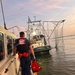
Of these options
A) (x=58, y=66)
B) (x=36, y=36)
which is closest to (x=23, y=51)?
(x=58, y=66)

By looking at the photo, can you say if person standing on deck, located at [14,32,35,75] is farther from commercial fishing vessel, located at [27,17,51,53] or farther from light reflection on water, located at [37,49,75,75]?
commercial fishing vessel, located at [27,17,51,53]

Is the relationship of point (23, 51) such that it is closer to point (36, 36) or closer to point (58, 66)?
Answer: point (58, 66)

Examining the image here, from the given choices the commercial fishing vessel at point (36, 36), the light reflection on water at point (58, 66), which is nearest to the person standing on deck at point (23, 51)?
the light reflection on water at point (58, 66)

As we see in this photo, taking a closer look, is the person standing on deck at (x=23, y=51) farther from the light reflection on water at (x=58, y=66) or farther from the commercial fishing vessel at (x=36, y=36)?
the commercial fishing vessel at (x=36, y=36)

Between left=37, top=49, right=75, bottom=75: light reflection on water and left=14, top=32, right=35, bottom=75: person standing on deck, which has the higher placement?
left=14, top=32, right=35, bottom=75: person standing on deck

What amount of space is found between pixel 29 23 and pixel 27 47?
117ft

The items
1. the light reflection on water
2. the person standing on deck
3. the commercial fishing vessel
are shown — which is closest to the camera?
the person standing on deck

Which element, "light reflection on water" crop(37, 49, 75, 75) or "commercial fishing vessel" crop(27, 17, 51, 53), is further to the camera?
"commercial fishing vessel" crop(27, 17, 51, 53)

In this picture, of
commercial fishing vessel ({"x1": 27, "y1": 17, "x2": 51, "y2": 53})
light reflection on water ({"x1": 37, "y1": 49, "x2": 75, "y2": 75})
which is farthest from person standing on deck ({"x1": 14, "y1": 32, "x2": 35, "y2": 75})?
commercial fishing vessel ({"x1": 27, "y1": 17, "x2": 51, "y2": 53})

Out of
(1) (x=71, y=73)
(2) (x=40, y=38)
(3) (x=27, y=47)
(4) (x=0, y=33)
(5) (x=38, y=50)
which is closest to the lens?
(4) (x=0, y=33)

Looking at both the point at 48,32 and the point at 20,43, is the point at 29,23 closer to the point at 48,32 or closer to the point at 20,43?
the point at 48,32

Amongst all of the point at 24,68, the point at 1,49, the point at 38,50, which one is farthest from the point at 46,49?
the point at 1,49

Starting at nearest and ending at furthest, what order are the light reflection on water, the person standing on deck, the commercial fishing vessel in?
the person standing on deck
the light reflection on water
the commercial fishing vessel

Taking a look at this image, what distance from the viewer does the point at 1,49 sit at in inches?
196
